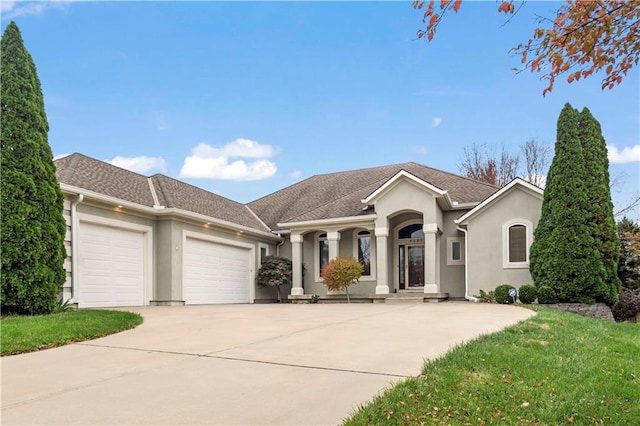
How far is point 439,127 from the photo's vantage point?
852 inches

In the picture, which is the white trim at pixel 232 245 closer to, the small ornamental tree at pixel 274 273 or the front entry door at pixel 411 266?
the small ornamental tree at pixel 274 273

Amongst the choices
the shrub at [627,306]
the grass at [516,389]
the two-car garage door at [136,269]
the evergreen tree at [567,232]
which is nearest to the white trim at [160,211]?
the two-car garage door at [136,269]

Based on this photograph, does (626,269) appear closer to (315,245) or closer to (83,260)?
(315,245)

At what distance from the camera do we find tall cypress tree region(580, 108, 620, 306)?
44.4 feet

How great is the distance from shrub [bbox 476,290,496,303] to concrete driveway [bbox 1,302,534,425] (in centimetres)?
735

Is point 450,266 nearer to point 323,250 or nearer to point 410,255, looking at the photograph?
point 410,255

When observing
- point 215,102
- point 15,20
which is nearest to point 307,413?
point 15,20

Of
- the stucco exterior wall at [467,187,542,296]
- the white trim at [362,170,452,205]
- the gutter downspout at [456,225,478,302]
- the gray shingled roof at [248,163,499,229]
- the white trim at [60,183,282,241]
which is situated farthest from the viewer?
the gray shingled roof at [248,163,499,229]

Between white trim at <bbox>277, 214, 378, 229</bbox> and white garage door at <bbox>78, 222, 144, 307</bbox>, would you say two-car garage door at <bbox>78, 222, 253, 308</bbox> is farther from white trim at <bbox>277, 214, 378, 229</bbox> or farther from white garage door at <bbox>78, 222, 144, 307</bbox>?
white trim at <bbox>277, 214, 378, 229</bbox>

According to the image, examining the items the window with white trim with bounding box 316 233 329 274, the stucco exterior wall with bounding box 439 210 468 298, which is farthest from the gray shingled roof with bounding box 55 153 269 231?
the stucco exterior wall with bounding box 439 210 468 298

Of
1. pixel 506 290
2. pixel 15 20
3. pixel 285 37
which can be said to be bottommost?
pixel 506 290

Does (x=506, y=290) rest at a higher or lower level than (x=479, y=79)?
lower

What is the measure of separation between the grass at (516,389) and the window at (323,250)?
13880mm

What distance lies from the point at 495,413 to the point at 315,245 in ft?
54.3
